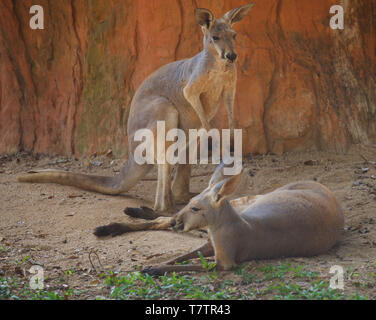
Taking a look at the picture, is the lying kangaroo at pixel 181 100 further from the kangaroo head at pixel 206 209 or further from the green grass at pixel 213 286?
the green grass at pixel 213 286

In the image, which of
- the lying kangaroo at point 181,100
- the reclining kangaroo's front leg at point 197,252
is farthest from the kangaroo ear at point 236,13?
the reclining kangaroo's front leg at point 197,252

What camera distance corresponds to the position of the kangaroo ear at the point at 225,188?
11.2 ft

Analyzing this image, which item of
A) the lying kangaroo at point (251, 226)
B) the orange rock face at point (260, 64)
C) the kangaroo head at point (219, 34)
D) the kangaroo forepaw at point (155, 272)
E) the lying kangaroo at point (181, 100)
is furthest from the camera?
the orange rock face at point (260, 64)

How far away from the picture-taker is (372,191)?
5.27 metres

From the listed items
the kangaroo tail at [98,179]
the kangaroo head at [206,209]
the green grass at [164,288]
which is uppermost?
the kangaroo head at [206,209]

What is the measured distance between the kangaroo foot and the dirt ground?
126mm

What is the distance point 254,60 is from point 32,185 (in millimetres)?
3355

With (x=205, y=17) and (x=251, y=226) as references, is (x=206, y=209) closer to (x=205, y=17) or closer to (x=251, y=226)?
(x=251, y=226)

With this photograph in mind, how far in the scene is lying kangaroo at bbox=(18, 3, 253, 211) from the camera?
16.8ft

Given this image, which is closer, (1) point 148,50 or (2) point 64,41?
(1) point 148,50

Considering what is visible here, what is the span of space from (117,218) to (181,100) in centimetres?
145
